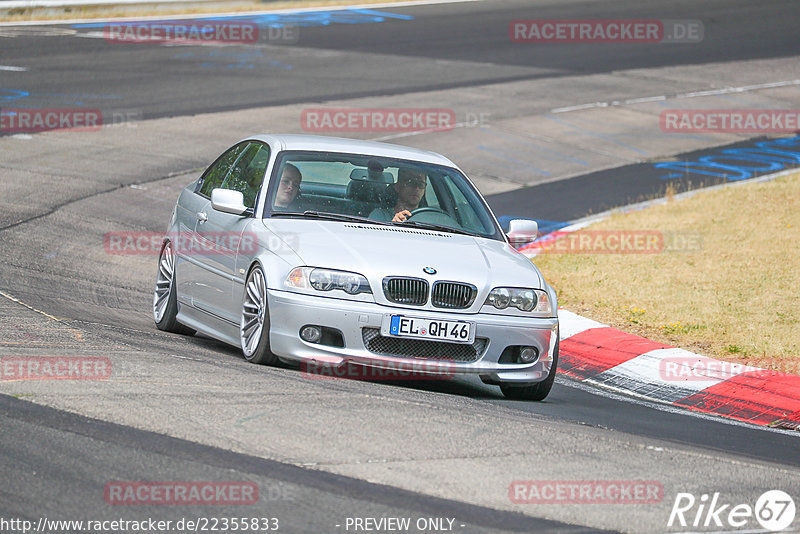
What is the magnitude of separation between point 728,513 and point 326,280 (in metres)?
2.92

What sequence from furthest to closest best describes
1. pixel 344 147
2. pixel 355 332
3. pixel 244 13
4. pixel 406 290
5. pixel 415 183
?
1. pixel 244 13
2. pixel 344 147
3. pixel 415 183
4. pixel 406 290
5. pixel 355 332

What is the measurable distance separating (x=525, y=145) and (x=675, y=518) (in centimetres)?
1537

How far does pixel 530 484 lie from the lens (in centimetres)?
549

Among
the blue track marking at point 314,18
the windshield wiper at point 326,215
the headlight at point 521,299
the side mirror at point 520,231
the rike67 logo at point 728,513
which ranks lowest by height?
the rike67 logo at point 728,513

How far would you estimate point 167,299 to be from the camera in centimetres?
933

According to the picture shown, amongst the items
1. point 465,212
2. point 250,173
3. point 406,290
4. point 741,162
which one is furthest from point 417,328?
point 741,162

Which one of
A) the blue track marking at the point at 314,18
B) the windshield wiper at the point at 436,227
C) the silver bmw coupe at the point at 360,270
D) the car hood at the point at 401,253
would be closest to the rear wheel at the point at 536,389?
the silver bmw coupe at the point at 360,270

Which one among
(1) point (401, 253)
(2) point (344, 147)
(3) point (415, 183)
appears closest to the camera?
(1) point (401, 253)

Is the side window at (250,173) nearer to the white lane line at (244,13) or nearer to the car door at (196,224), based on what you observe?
the car door at (196,224)

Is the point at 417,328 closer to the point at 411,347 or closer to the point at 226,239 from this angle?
the point at 411,347

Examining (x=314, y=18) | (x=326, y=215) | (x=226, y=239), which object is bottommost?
(x=226, y=239)

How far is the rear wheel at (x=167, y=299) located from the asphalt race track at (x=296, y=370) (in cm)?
17

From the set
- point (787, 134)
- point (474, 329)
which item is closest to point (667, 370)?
point (474, 329)

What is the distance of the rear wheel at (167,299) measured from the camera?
30.3 ft
